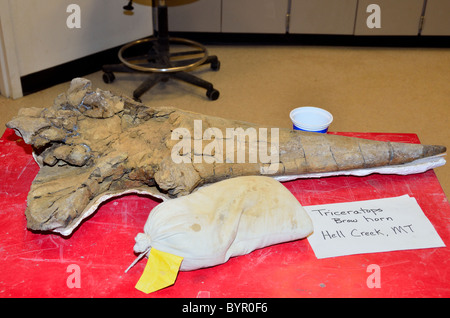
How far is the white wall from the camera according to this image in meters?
2.66

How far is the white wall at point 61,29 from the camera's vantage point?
2.66 m

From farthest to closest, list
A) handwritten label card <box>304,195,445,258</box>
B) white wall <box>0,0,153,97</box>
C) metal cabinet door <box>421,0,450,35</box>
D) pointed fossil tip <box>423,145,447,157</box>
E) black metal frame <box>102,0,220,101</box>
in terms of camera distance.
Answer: metal cabinet door <box>421,0,450,35</box> → black metal frame <box>102,0,220,101</box> → white wall <box>0,0,153,97</box> → pointed fossil tip <box>423,145,447,157</box> → handwritten label card <box>304,195,445,258</box>

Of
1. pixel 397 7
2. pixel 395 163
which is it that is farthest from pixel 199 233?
pixel 397 7

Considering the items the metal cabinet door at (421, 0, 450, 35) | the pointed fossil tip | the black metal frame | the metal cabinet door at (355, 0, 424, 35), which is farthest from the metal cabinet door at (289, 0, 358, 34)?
the pointed fossil tip

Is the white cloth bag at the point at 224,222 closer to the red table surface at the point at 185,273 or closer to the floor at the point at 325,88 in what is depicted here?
the red table surface at the point at 185,273

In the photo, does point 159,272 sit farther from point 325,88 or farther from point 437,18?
point 437,18

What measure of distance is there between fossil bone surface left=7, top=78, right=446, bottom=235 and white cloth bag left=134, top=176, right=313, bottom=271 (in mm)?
118

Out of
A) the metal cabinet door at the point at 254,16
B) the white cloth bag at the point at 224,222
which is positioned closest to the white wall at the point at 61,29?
the metal cabinet door at the point at 254,16

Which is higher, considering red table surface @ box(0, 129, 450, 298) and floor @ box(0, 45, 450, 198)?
red table surface @ box(0, 129, 450, 298)

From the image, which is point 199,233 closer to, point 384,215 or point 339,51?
point 384,215

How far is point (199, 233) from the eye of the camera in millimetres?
1183

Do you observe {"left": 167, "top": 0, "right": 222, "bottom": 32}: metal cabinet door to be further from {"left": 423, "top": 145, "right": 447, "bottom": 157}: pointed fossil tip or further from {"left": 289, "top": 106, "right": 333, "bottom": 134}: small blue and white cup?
{"left": 423, "top": 145, "right": 447, "bottom": 157}: pointed fossil tip

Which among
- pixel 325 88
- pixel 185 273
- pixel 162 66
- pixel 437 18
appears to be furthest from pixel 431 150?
pixel 437 18

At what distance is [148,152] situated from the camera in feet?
4.73
